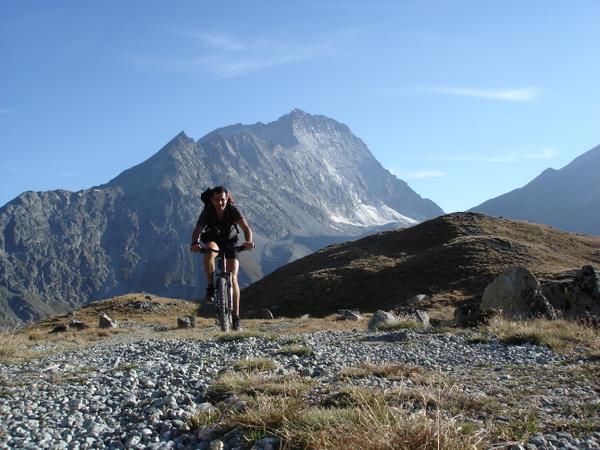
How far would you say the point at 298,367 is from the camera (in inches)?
332

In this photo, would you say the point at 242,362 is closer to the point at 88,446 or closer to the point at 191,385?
the point at 191,385

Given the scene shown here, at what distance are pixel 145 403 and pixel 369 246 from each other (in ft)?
250

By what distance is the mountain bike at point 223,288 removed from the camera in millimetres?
12705

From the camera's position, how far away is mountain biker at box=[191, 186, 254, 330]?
40.1ft

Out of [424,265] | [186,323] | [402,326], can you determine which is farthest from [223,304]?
[424,265]

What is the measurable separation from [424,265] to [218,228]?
52694 mm

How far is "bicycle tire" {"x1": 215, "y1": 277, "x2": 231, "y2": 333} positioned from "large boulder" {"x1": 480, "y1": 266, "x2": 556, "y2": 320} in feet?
32.8

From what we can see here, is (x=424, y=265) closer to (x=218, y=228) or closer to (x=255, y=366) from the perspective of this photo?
(x=218, y=228)

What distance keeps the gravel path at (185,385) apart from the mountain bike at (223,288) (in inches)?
55.3

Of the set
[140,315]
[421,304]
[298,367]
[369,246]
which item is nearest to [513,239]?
[369,246]

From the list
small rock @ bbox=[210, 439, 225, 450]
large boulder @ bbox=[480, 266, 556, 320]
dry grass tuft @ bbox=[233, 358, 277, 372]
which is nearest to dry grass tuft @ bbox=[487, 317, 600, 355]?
dry grass tuft @ bbox=[233, 358, 277, 372]

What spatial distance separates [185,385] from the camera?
710 cm

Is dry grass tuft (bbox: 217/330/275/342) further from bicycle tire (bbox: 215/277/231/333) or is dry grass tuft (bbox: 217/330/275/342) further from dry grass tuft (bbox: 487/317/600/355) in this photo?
dry grass tuft (bbox: 487/317/600/355)

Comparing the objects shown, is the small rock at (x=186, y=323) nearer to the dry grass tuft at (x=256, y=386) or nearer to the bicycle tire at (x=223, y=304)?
the bicycle tire at (x=223, y=304)
